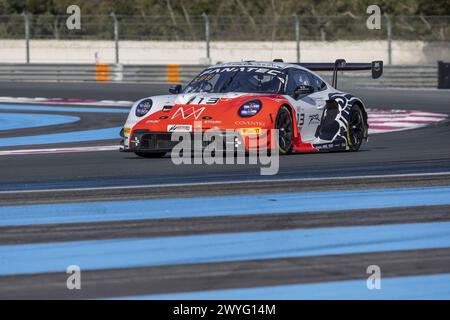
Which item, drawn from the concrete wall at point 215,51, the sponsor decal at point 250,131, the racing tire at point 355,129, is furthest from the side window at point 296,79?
the concrete wall at point 215,51

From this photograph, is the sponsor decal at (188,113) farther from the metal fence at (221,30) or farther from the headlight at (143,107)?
the metal fence at (221,30)

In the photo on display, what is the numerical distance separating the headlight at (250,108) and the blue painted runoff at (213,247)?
4.83 m

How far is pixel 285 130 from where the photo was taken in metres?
12.6

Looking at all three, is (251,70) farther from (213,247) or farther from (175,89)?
(213,247)

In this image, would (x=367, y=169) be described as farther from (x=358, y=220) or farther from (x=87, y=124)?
(x=87, y=124)

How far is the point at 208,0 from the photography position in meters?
48.8

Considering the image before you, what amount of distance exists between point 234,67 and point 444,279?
Answer: 7.73 metres

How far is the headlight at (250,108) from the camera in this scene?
12.1m

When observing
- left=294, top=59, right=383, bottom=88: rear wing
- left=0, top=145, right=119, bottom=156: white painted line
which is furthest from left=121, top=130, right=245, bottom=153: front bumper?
left=294, top=59, right=383, bottom=88: rear wing

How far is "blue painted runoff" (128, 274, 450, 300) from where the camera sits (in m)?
5.46

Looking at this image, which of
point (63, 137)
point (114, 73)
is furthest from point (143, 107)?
point (114, 73)

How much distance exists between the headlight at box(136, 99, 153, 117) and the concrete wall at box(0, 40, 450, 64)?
25010 millimetres

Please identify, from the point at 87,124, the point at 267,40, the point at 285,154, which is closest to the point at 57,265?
the point at 285,154

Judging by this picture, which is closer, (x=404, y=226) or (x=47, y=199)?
(x=404, y=226)
